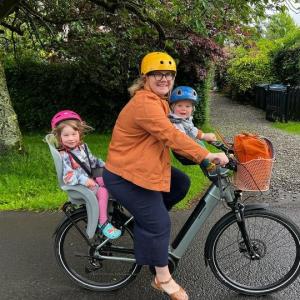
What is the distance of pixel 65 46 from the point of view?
31.5ft

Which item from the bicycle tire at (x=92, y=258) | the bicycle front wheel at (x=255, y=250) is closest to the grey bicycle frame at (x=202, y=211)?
the bicycle front wheel at (x=255, y=250)

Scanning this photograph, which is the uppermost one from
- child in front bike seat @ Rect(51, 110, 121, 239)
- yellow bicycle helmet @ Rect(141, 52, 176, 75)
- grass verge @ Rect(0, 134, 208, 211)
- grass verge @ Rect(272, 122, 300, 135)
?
yellow bicycle helmet @ Rect(141, 52, 176, 75)

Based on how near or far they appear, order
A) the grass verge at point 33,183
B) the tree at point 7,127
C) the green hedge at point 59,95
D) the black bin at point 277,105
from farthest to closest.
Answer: the black bin at point 277,105
the green hedge at point 59,95
the tree at point 7,127
the grass verge at point 33,183

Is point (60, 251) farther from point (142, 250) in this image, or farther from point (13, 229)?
point (13, 229)

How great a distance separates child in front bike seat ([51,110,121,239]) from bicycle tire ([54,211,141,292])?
0.18m

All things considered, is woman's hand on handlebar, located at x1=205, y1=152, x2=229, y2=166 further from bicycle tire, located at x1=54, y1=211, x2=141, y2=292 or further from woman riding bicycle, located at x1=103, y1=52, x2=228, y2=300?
bicycle tire, located at x1=54, y1=211, x2=141, y2=292

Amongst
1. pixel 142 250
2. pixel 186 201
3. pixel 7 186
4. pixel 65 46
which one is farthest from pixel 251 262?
pixel 65 46

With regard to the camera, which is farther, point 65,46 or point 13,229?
point 65,46

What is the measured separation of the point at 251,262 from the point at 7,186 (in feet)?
12.8

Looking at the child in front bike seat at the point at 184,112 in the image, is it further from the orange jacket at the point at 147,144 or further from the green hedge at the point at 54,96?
the green hedge at the point at 54,96

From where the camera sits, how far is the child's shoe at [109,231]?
333 centimetres

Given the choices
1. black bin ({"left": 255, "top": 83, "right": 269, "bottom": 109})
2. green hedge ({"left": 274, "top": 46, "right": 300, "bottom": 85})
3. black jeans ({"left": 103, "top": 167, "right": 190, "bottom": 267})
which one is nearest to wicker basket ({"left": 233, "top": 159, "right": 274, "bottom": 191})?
black jeans ({"left": 103, "top": 167, "right": 190, "bottom": 267})

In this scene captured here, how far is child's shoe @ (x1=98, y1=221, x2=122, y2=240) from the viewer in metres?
3.33

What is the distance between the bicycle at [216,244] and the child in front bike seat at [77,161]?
8 cm
